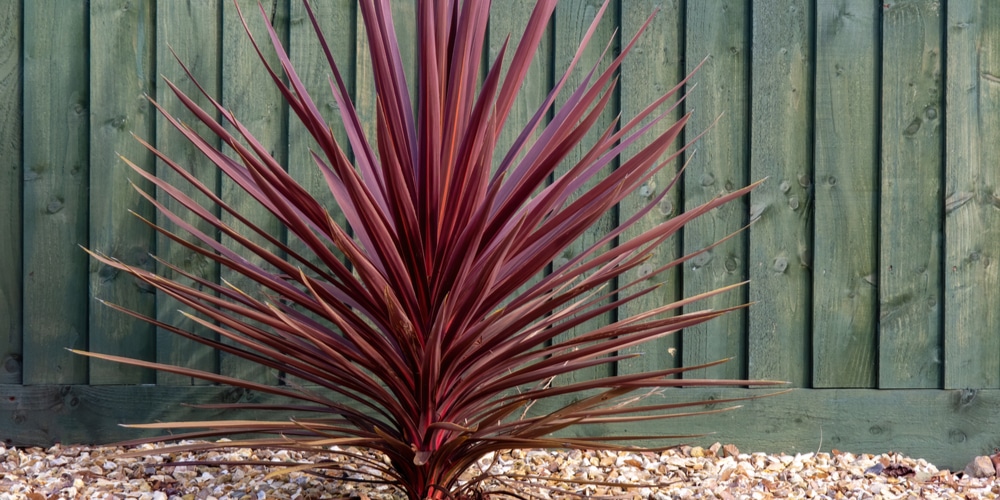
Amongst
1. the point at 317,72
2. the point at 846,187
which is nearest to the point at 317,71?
the point at 317,72

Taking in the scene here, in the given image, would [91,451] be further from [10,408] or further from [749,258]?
[749,258]

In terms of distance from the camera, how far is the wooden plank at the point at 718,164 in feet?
6.70

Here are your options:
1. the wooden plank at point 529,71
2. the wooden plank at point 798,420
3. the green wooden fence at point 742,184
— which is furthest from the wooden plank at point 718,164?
the wooden plank at point 529,71

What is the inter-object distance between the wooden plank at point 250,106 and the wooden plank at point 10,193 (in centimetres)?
63

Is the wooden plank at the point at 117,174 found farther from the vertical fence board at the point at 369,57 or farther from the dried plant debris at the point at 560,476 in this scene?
the vertical fence board at the point at 369,57

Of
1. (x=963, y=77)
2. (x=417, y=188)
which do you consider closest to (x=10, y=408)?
(x=417, y=188)

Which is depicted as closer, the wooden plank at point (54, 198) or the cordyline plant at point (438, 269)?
the cordyline plant at point (438, 269)

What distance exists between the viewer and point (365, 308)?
1.31 meters

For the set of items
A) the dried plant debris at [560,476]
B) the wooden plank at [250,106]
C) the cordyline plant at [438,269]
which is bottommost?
the dried plant debris at [560,476]

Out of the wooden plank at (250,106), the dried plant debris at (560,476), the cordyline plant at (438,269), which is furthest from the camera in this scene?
the wooden plank at (250,106)

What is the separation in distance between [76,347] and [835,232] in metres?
2.33

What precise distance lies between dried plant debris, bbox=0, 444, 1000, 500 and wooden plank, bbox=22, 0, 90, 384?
1.22ft

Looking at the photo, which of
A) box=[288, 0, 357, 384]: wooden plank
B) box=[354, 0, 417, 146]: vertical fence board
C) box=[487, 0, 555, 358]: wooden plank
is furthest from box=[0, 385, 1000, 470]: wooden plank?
box=[354, 0, 417, 146]: vertical fence board

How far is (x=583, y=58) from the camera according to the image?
2051mm
